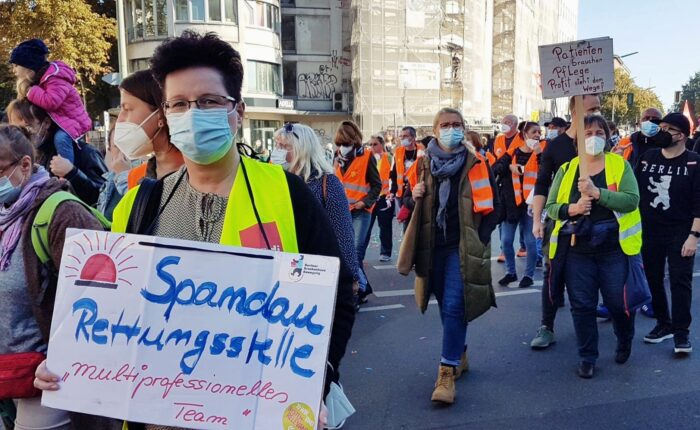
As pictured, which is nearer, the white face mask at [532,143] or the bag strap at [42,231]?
the bag strap at [42,231]

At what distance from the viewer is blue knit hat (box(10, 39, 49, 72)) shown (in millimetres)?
4086

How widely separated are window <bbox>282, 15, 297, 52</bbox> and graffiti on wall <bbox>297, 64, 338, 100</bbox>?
2047 mm

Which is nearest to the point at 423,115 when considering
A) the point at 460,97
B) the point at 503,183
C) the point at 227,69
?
the point at 460,97

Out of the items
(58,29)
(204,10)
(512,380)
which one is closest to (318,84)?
(204,10)

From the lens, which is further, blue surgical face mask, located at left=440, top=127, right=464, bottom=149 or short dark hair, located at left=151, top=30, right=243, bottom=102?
blue surgical face mask, located at left=440, top=127, right=464, bottom=149

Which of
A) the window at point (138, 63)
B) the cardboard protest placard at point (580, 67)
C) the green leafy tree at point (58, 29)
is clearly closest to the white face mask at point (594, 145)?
the cardboard protest placard at point (580, 67)

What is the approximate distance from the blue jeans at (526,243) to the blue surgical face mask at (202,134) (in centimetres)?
597

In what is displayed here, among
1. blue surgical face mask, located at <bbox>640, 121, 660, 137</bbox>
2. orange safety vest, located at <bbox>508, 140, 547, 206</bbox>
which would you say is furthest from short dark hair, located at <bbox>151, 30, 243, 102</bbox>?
orange safety vest, located at <bbox>508, 140, 547, 206</bbox>

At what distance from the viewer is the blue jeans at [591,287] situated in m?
4.34

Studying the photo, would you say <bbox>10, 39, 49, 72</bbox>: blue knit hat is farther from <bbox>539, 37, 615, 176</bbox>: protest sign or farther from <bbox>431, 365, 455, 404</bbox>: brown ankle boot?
<bbox>539, 37, 615, 176</bbox>: protest sign

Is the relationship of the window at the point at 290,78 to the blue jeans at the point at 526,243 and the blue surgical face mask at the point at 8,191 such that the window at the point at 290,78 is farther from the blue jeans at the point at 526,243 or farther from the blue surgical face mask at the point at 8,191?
the blue surgical face mask at the point at 8,191

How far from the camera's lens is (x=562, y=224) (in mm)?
4484

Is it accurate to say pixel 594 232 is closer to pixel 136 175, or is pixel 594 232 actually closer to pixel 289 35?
pixel 136 175

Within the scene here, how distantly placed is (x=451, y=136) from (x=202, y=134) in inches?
108
